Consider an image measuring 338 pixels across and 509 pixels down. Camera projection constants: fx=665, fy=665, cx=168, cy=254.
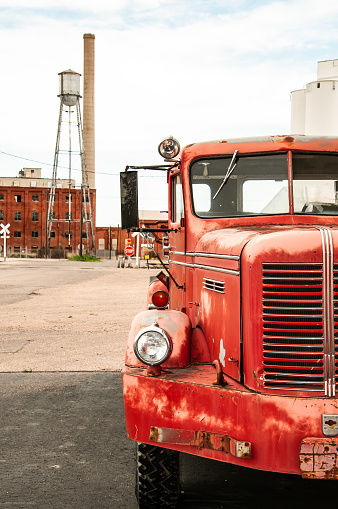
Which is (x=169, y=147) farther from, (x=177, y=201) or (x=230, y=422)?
(x=230, y=422)

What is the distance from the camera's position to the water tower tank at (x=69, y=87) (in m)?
60.5

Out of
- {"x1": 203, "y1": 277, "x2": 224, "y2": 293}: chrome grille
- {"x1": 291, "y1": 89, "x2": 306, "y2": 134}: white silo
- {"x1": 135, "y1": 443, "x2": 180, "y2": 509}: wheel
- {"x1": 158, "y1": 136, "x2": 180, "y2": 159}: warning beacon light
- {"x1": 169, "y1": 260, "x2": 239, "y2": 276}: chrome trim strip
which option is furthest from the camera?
{"x1": 291, "y1": 89, "x2": 306, "y2": 134}: white silo

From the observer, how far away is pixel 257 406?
3633 millimetres

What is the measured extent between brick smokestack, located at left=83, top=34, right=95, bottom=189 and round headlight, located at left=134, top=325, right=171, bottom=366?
2458 inches

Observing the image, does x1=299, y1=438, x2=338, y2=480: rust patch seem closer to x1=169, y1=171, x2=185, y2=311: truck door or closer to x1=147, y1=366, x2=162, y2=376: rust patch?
x1=147, y1=366, x2=162, y2=376: rust patch

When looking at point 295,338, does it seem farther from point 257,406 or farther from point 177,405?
point 177,405

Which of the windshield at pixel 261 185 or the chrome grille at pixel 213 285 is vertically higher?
the windshield at pixel 261 185

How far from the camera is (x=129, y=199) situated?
199 inches

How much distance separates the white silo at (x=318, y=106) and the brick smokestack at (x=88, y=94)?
47.3m

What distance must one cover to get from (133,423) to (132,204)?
5.81 ft

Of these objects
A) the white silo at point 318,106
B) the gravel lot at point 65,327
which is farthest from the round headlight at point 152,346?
the white silo at point 318,106

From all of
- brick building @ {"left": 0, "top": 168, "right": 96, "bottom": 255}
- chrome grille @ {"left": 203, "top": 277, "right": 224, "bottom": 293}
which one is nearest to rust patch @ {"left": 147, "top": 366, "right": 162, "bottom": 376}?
chrome grille @ {"left": 203, "top": 277, "right": 224, "bottom": 293}

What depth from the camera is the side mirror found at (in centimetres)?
505

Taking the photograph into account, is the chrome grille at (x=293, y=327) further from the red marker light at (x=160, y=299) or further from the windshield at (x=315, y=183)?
the red marker light at (x=160, y=299)
